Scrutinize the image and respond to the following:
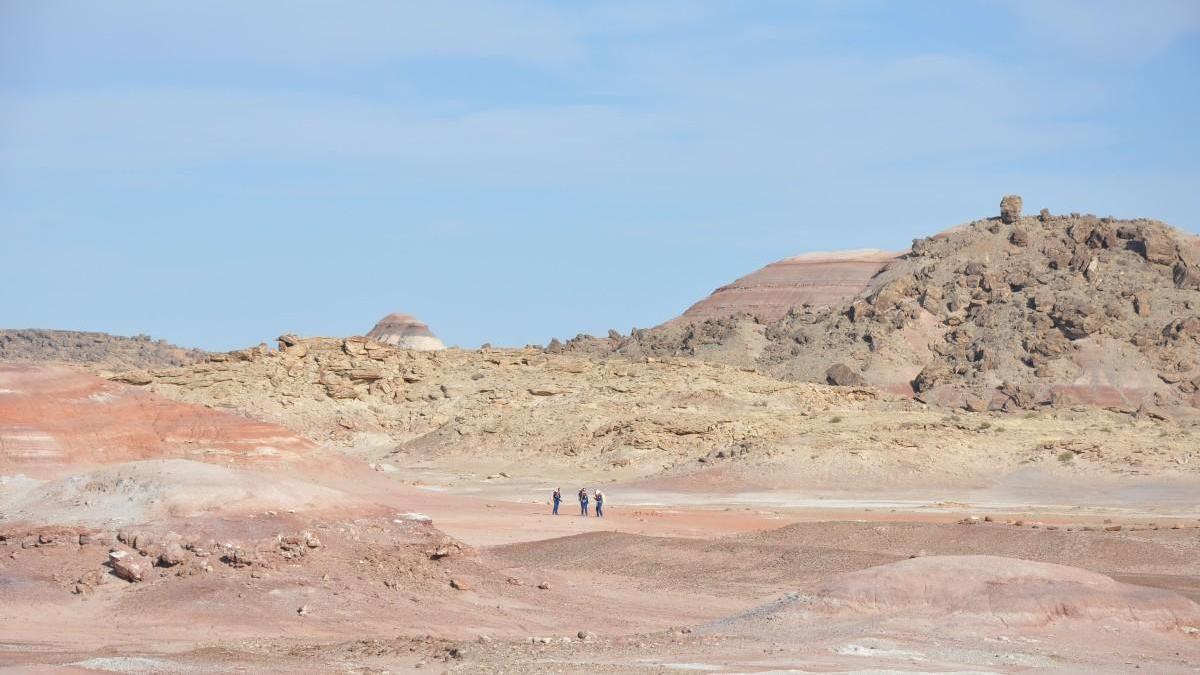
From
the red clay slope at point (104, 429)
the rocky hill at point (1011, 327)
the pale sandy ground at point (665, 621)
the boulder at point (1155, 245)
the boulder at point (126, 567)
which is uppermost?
the boulder at point (1155, 245)

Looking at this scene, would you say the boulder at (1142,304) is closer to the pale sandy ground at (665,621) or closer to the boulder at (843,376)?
the boulder at (843,376)

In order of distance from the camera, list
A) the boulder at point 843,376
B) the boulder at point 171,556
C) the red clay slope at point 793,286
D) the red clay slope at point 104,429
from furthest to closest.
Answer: the red clay slope at point 793,286, the boulder at point 843,376, the red clay slope at point 104,429, the boulder at point 171,556

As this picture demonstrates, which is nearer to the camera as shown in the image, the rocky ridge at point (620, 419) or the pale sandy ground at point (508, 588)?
the pale sandy ground at point (508, 588)

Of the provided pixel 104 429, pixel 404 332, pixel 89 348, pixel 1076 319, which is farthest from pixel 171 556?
pixel 404 332

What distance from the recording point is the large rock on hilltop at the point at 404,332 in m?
135

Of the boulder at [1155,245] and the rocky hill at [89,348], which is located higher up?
the boulder at [1155,245]

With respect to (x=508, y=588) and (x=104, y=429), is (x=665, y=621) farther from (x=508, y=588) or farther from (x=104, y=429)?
(x=104, y=429)

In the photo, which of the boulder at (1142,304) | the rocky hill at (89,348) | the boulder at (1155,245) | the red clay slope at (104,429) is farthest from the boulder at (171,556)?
the rocky hill at (89,348)

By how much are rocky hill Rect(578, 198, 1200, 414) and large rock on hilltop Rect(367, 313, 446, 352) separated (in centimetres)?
4913

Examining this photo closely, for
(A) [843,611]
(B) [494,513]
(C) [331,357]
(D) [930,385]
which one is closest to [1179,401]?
(D) [930,385]

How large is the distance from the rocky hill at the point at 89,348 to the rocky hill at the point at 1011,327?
1535 inches

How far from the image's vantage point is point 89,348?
117 m

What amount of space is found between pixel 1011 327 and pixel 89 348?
71.9m

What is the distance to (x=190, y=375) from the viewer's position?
6253 cm
